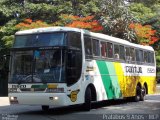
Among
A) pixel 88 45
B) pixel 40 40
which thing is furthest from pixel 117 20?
pixel 40 40

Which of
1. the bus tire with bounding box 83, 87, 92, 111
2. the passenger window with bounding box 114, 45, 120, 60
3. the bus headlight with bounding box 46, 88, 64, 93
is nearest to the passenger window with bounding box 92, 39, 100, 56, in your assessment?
the bus tire with bounding box 83, 87, 92, 111

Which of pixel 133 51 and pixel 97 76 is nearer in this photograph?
pixel 97 76

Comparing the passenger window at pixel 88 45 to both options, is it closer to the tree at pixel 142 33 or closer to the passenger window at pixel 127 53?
the passenger window at pixel 127 53

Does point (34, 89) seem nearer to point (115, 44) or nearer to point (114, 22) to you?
point (115, 44)

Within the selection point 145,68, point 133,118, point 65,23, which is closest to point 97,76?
point 133,118

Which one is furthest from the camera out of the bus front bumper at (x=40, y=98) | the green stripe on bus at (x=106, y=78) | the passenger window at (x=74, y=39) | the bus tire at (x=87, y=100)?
the green stripe on bus at (x=106, y=78)

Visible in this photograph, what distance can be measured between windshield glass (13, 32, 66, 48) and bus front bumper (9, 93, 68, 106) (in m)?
1.92

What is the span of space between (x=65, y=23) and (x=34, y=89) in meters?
16.4

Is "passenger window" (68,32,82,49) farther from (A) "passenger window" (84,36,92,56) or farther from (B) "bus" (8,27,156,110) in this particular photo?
(A) "passenger window" (84,36,92,56)

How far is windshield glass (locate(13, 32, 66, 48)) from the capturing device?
1609 cm

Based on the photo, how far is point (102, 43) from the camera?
19.2 meters

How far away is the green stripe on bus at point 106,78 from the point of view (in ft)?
61.3

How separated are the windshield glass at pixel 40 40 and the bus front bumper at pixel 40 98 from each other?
1.92 m

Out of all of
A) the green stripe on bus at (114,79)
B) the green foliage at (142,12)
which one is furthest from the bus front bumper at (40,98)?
the green foliage at (142,12)
